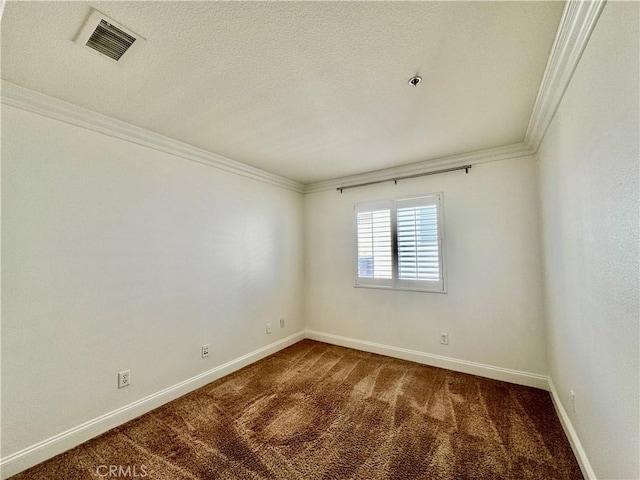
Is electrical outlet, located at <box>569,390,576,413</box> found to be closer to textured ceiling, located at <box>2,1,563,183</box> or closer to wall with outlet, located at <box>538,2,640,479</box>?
wall with outlet, located at <box>538,2,640,479</box>

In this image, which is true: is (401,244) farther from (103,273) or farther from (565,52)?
(103,273)

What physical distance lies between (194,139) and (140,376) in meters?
2.16

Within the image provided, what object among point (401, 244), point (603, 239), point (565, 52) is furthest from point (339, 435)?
point (565, 52)

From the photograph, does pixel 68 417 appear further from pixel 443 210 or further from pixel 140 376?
pixel 443 210

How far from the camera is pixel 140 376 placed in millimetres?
2195

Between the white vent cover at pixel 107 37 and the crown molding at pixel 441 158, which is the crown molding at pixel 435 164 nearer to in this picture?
the crown molding at pixel 441 158

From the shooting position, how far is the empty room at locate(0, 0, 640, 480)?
1207 mm

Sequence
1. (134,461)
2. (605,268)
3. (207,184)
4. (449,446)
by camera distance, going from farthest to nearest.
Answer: (207,184), (449,446), (134,461), (605,268)

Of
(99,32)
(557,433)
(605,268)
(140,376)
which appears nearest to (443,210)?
(605,268)

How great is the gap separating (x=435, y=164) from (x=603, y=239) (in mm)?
2077

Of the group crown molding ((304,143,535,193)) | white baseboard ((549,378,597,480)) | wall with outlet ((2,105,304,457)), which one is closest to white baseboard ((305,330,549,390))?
white baseboard ((549,378,597,480))

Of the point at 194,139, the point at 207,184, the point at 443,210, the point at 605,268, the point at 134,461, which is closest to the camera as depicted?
the point at 605,268

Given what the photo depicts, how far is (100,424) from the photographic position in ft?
6.37

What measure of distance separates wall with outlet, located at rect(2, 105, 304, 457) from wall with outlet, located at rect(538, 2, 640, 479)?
294cm
